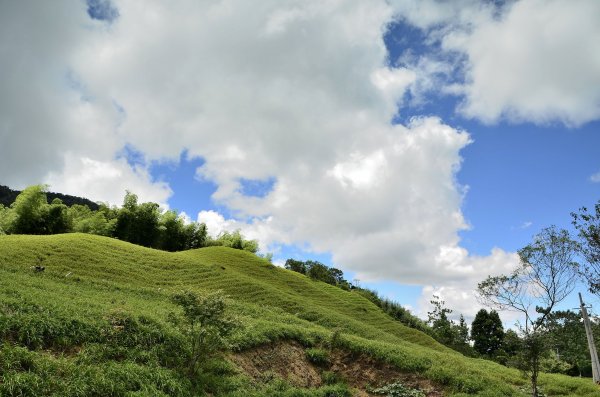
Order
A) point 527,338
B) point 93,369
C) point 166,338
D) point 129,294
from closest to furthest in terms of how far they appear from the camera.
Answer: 1. point 93,369
2. point 166,338
3. point 527,338
4. point 129,294

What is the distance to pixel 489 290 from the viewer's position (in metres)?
34.2

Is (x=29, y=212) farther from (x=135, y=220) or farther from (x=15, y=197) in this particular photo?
(x=15, y=197)

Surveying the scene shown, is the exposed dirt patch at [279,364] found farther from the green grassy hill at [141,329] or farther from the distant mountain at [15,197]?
the distant mountain at [15,197]

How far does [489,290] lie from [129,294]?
26403 millimetres

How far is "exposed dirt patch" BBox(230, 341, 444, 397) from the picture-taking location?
17.5 m

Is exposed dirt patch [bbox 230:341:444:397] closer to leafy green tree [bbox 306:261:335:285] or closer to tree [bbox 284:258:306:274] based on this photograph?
leafy green tree [bbox 306:261:335:285]

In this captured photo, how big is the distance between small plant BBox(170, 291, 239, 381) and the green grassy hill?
56 centimetres

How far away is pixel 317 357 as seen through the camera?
19.8 metres

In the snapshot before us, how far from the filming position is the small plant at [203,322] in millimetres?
14398

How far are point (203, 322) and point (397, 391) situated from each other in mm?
9278

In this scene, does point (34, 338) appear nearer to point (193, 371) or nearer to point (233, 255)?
point (193, 371)

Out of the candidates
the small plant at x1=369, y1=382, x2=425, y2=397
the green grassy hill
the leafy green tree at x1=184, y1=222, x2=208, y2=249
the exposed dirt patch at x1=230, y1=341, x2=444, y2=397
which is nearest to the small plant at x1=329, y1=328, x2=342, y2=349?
the green grassy hill

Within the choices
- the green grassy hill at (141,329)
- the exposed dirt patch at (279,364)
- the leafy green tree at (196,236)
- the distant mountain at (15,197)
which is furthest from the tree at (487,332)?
the distant mountain at (15,197)

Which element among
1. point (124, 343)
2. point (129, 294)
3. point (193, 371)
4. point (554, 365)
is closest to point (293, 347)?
point (193, 371)
